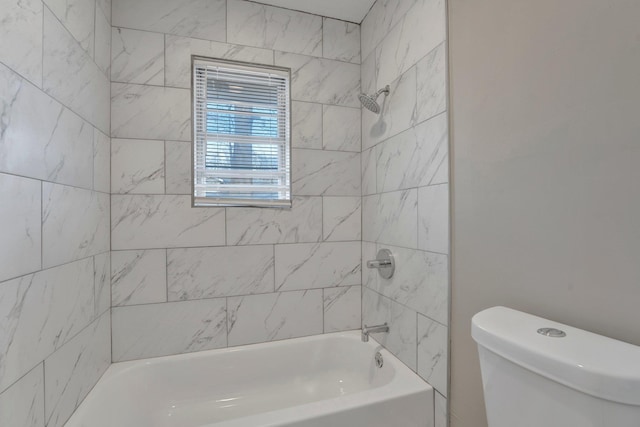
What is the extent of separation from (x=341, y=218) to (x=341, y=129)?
60cm

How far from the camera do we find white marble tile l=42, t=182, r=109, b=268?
3.45ft

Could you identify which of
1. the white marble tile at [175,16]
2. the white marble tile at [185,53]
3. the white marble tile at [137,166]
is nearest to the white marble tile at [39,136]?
the white marble tile at [137,166]

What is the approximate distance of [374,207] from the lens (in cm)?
188

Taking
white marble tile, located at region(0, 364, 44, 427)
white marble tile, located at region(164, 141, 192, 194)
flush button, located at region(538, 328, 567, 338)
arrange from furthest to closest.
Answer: white marble tile, located at region(164, 141, 192, 194)
white marble tile, located at region(0, 364, 44, 427)
flush button, located at region(538, 328, 567, 338)

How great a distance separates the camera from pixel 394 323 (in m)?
1.66

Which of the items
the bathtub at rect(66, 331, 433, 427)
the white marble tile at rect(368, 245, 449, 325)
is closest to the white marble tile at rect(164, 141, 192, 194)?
the bathtub at rect(66, 331, 433, 427)

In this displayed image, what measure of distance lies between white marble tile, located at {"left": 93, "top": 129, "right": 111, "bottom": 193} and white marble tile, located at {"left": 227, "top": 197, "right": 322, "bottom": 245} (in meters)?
0.63

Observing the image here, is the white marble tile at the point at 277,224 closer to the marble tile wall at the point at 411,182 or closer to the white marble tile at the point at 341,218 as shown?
the white marble tile at the point at 341,218

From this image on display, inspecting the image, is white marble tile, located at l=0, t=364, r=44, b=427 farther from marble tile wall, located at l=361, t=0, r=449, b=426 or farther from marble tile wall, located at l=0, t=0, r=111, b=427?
marble tile wall, located at l=361, t=0, r=449, b=426

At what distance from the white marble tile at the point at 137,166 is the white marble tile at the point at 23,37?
653mm

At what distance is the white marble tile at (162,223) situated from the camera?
163 cm

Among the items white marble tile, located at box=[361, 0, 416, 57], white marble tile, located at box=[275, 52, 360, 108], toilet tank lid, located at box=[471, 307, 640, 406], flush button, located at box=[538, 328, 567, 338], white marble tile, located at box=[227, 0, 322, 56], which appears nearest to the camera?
toilet tank lid, located at box=[471, 307, 640, 406]

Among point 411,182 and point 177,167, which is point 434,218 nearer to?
point 411,182

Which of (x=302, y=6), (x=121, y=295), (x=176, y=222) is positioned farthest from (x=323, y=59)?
(x=121, y=295)
